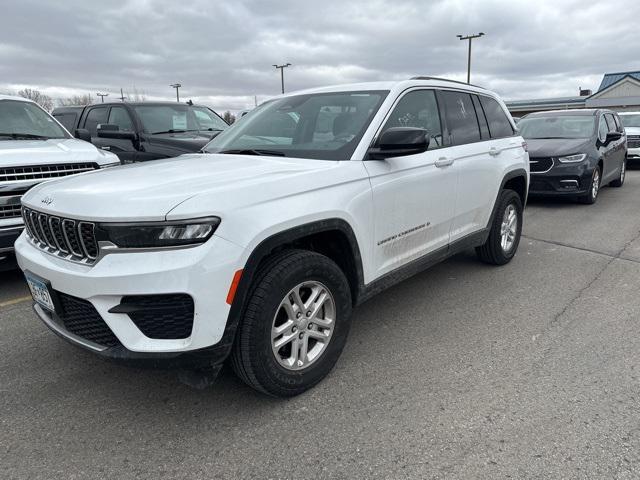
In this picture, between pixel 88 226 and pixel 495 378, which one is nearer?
pixel 88 226

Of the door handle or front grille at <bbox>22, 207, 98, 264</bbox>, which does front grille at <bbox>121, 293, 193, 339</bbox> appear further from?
the door handle

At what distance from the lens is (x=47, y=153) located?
492cm

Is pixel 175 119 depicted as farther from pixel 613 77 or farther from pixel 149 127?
pixel 613 77

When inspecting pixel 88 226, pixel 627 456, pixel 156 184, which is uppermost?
pixel 156 184

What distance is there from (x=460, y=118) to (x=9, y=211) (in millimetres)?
4151

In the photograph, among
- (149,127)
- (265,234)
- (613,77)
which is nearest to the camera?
(265,234)

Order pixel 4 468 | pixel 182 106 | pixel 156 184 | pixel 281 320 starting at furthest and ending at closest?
pixel 182 106
pixel 281 320
pixel 156 184
pixel 4 468

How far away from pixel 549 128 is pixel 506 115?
18.0 feet

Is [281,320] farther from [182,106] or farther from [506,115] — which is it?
[182,106]

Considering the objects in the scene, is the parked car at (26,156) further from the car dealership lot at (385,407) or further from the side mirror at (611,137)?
Result: the side mirror at (611,137)

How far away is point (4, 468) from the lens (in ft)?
7.52

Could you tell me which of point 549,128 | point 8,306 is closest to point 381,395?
point 8,306

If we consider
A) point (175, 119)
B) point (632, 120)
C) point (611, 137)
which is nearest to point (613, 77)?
point (632, 120)

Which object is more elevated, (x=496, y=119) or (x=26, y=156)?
(x=496, y=119)
